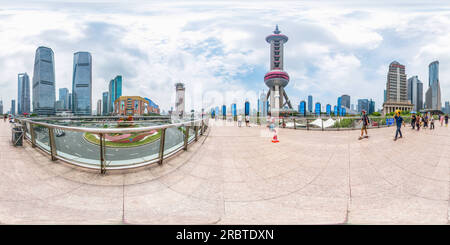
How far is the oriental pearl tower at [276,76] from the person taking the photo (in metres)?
80.7

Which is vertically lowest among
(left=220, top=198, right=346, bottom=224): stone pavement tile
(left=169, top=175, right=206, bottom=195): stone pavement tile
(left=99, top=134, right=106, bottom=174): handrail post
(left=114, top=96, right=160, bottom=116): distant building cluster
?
(left=220, top=198, right=346, bottom=224): stone pavement tile

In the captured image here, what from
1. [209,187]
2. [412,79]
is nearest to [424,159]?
[209,187]

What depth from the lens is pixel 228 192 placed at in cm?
268

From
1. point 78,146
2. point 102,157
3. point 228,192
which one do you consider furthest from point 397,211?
point 78,146

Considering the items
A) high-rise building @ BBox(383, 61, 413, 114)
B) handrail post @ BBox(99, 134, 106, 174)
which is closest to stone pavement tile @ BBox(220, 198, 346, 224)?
handrail post @ BBox(99, 134, 106, 174)

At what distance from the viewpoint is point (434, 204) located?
2475 mm

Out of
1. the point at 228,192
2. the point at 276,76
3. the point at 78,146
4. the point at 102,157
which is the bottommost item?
the point at 228,192

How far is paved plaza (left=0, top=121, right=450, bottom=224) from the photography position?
221 centimetres

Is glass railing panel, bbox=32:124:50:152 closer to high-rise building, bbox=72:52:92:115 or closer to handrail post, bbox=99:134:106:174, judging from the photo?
handrail post, bbox=99:134:106:174

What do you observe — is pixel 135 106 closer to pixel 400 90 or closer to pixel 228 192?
pixel 228 192

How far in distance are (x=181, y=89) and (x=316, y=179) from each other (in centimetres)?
3753

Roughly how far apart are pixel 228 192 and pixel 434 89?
160m

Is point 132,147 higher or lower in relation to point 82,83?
lower

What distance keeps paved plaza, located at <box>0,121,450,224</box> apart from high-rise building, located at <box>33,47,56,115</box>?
56.3 meters
